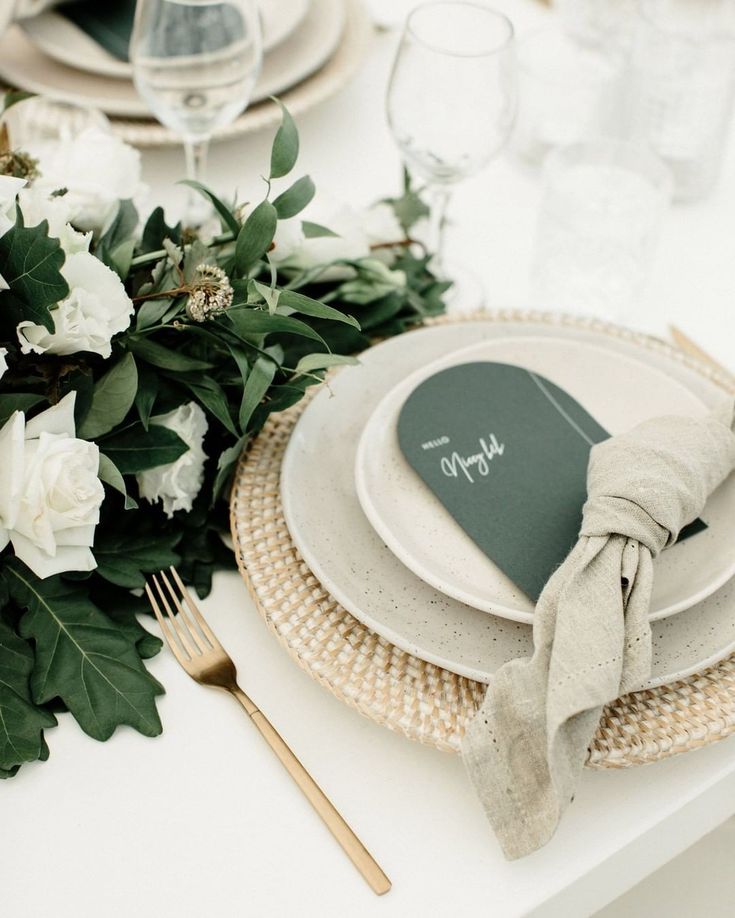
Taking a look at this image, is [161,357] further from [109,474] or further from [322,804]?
[322,804]

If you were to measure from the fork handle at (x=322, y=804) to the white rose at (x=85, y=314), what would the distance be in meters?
0.23

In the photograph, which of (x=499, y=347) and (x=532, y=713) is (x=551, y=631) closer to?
Answer: (x=532, y=713)

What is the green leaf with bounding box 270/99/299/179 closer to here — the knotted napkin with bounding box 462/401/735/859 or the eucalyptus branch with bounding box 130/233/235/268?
the eucalyptus branch with bounding box 130/233/235/268

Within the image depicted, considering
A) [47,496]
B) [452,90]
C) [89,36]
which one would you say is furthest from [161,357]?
[89,36]

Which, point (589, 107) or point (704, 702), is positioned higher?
point (589, 107)

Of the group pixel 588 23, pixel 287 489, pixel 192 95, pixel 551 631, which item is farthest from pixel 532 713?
pixel 588 23

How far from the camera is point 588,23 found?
1.13 meters

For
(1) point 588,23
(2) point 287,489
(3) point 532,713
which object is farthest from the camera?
(1) point 588,23

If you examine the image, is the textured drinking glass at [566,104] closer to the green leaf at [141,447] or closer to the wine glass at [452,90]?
the wine glass at [452,90]

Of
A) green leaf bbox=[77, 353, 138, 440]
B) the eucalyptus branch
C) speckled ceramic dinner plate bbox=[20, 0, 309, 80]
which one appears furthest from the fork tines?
speckled ceramic dinner plate bbox=[20, 0, 309, 80]

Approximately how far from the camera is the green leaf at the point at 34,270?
53 centimetres

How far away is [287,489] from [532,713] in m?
0.22

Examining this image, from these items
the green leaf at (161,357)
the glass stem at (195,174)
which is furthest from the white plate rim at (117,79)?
the green leaf at (161,357)

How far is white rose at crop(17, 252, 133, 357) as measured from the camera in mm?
543
